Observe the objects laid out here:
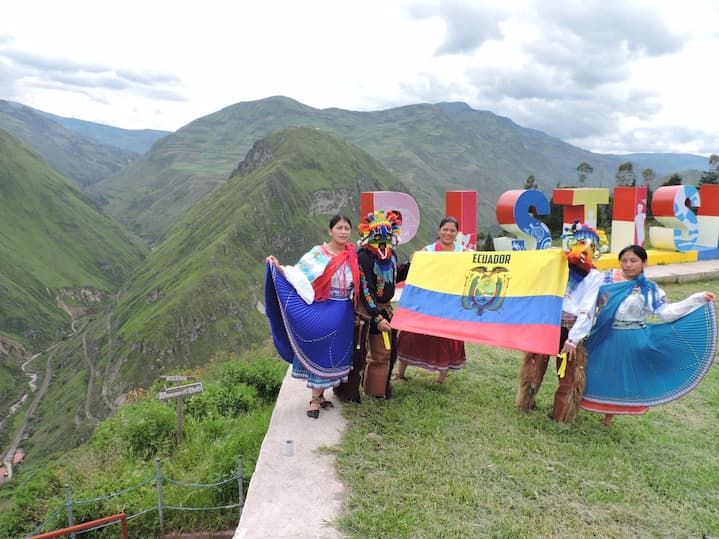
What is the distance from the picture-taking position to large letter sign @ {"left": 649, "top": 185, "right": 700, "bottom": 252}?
51.4 feet

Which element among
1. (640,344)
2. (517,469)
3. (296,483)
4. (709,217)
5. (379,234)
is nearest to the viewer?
(296,483)

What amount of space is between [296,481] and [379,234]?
9.03ft

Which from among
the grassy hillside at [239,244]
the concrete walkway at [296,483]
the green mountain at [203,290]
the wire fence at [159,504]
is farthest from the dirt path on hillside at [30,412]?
the concrete walkway at [296,483]

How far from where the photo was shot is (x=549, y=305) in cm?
536

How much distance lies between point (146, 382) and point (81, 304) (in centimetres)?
4643

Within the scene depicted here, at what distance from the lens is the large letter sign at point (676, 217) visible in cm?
1566

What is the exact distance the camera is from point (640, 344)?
17.0ft

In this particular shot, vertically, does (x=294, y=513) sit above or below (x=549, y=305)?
below

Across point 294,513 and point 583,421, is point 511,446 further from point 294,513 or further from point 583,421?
point 294,513

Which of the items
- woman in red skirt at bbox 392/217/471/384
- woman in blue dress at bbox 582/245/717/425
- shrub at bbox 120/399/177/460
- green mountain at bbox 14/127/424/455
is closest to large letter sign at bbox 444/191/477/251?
woman in red skirt at bbox 392/217/471/384

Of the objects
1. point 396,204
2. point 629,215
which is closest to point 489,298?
point 396,204

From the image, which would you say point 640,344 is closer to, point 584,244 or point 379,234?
point 584,244

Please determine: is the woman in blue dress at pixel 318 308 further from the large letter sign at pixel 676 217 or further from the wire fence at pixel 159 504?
the large letter sign at pixel 676 217

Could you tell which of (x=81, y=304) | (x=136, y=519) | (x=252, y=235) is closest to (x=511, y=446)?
(x=136, y=519)
